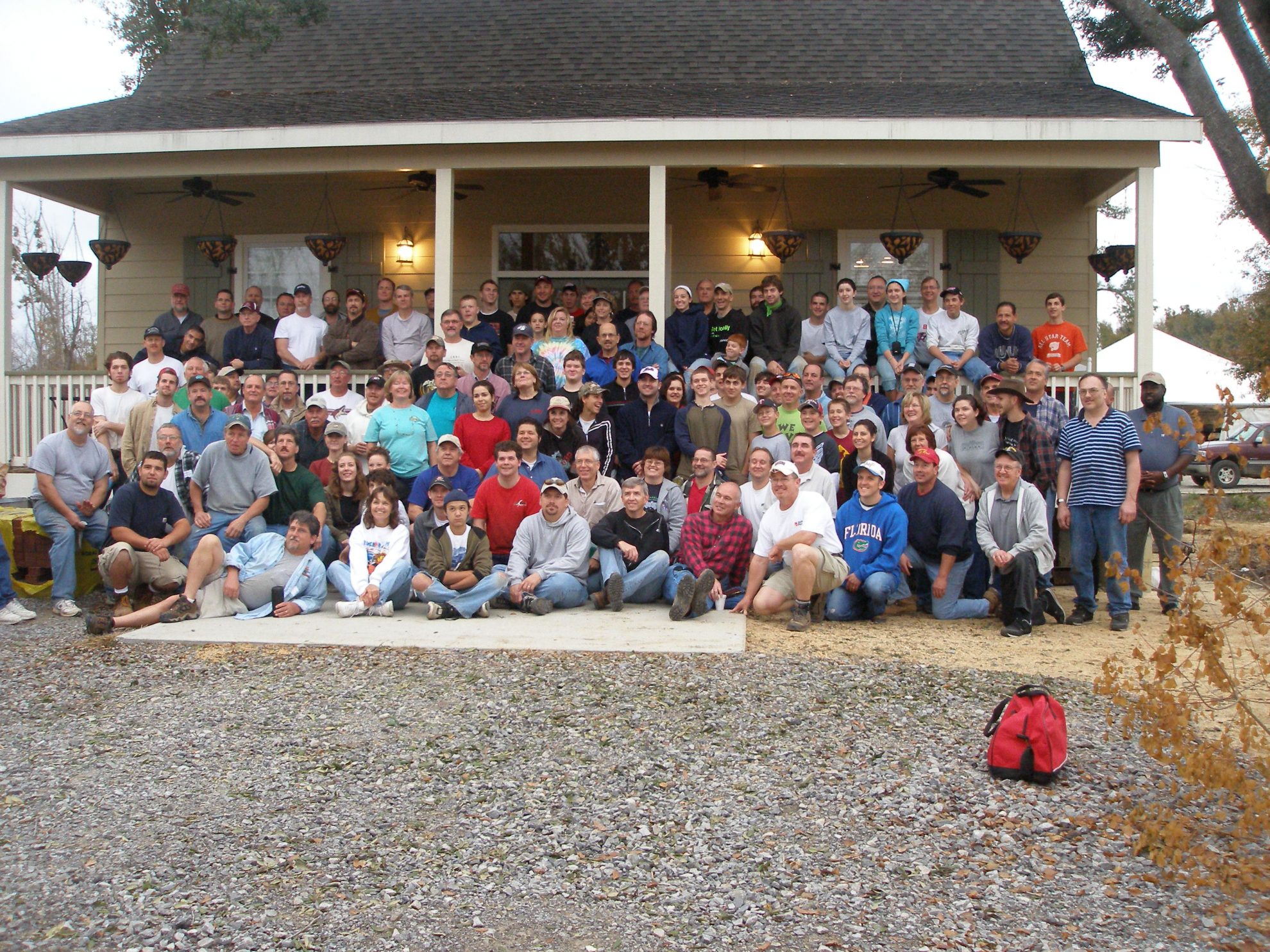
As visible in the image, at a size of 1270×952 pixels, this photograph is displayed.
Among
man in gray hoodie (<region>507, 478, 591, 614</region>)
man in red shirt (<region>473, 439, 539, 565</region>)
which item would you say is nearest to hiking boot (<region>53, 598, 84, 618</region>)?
man in red shirt (<region>473, 439, 539, 565</region>)

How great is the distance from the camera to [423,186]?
11711mm

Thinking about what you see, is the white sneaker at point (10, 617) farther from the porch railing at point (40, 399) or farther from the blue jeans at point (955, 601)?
the blue jeans at point (955, 601)

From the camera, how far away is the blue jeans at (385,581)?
24.0 ft

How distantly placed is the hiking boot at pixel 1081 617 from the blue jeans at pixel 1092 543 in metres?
0.01

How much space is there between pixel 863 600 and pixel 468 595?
2.61 meters

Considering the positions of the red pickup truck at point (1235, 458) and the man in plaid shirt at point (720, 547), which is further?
the red pickup truck at point (1235, 458)

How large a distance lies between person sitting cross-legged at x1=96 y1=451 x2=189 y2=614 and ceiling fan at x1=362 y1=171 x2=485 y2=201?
16.6 feet

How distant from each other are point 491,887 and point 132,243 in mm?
11263

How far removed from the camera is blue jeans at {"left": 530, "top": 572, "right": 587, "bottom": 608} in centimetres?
739

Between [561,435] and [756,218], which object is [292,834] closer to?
[561,435]

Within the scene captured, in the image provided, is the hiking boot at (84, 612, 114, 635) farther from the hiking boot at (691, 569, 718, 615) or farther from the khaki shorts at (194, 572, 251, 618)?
the hiking boot at (691, 569, 718, 615)

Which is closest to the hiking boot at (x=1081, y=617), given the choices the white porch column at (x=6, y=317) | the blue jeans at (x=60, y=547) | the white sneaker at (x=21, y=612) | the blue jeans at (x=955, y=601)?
the blue jeans at (x=955, y=601)

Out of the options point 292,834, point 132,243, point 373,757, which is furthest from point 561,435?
point 132,243

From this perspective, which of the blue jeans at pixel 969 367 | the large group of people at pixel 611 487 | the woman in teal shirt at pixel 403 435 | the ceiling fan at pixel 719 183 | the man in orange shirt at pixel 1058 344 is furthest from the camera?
the ceiling fan at pixel 719 183
